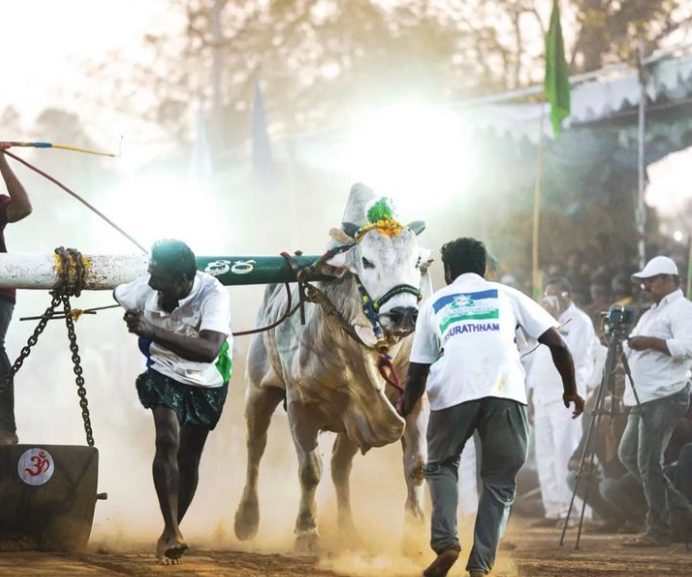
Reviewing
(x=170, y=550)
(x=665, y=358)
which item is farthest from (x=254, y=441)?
(x=170, y=550)

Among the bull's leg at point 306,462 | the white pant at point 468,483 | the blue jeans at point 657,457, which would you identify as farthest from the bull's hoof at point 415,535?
the white pant at point 468,483

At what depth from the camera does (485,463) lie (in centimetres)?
789

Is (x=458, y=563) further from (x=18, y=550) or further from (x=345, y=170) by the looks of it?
(x=345, y=170)

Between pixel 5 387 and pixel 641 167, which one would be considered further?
pixel 641 167

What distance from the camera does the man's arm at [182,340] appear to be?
7.75m

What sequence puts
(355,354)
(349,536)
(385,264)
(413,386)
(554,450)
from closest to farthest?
(413,386) → (385,264) → (355,354) → (349,536) → (554,450)

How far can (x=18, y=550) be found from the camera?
8906 mm

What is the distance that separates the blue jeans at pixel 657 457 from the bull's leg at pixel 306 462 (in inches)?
102

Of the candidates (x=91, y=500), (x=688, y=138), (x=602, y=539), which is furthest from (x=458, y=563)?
(x=688, y=138)

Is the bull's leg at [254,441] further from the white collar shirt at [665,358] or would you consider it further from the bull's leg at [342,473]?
the white collar shirt at [665,358]

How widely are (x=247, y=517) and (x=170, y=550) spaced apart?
363 centimetres

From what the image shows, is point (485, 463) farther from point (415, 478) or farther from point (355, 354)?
point (355, 354)

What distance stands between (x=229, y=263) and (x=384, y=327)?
1246 mm

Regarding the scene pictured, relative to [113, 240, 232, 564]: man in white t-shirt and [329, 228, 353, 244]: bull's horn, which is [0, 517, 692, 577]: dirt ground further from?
[329, 228, 353, 244]: bull's horn
